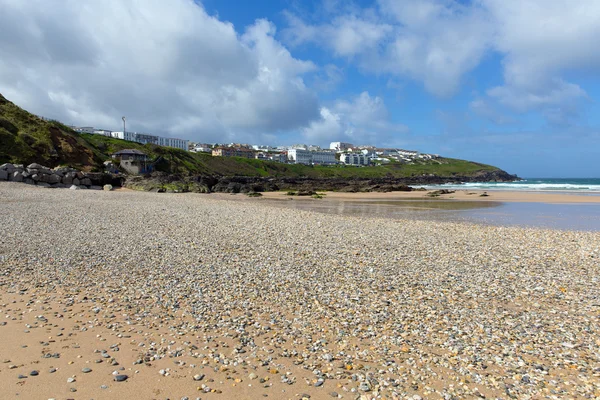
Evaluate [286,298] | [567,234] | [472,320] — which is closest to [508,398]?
[472,320]

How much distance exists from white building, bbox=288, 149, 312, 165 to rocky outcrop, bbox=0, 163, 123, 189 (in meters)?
135

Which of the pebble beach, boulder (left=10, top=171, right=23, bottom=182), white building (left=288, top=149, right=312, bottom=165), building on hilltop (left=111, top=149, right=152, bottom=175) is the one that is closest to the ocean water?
building on hilltop (left=111, top=149, right=152, bottom=175)

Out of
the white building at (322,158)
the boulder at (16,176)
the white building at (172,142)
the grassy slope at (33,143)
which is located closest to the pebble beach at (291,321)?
the boulder at (16,176)

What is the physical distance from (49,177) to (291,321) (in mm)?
35646

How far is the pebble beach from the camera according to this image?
4.27 metres

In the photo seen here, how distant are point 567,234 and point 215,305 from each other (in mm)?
14993

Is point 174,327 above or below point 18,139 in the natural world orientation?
below

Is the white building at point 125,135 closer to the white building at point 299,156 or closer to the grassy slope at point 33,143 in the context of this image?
the white building at point 299,156

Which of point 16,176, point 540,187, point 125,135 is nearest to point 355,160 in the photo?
point 125,135

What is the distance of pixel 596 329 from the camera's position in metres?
5.82

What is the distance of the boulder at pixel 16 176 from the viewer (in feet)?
102

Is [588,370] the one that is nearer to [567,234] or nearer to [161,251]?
[161,251]

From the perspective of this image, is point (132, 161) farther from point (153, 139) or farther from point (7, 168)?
point (153, 139)

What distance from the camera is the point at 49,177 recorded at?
33.6 metres
